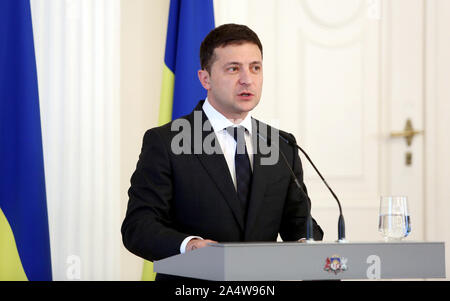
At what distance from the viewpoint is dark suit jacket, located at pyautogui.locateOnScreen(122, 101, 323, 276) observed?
2.13 meters

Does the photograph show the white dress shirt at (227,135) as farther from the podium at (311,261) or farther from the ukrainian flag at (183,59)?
the ukrainian flag at (183,59)

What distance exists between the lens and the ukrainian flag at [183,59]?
3.39 m

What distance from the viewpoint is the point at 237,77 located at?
2191mm

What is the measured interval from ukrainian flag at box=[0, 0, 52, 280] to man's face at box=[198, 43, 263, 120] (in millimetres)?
1209

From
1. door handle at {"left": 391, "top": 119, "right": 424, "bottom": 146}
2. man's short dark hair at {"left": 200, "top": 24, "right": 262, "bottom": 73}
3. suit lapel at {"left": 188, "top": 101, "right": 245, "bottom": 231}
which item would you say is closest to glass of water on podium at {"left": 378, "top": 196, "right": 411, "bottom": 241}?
suit lapel at {"left": 188, "top": 101, "right": 245, "bottom": 231}

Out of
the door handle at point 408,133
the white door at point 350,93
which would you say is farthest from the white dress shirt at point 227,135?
the door handle at point 408,133

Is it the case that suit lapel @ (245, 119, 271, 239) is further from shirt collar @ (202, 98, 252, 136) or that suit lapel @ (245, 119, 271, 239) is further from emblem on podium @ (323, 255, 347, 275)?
emblem on podium @ (323, 255, 347, 275)

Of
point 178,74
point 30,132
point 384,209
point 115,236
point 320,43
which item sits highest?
point 320,43

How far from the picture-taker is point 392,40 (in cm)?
402

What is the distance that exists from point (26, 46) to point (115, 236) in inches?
40.9

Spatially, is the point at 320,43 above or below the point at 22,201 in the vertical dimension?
above

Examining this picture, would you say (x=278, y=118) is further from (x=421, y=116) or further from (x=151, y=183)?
(x=151, y=183)

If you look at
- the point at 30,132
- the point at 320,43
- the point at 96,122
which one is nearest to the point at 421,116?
the point at 320,43

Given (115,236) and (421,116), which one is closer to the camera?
(115,236)
